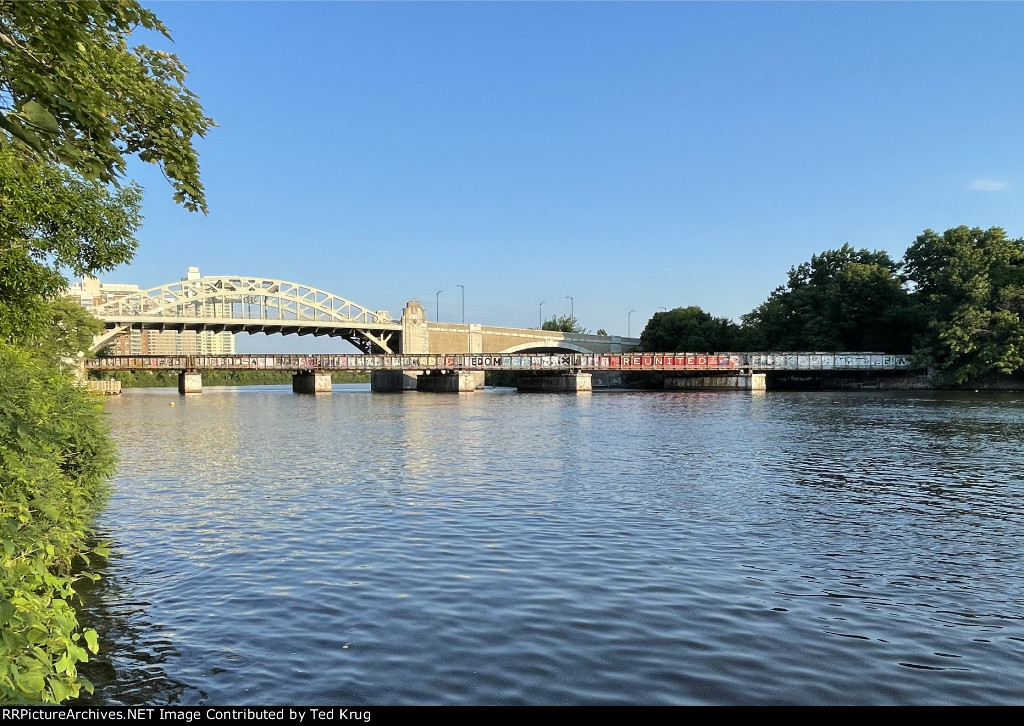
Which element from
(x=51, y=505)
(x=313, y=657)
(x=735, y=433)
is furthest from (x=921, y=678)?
(x=735, y=433)

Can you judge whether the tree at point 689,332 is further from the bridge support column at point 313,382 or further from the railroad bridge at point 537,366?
the bridge support column at point 313,382

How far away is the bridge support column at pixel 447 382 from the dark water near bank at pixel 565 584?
89.8 metres

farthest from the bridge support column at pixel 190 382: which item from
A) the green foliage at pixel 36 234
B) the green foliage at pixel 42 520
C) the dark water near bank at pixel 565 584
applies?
the green foliage at pixel 42 520

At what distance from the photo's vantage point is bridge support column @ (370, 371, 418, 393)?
129500mm

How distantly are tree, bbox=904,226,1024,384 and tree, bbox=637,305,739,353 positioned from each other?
30.7 metres

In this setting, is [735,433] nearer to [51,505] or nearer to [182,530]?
[182,530]

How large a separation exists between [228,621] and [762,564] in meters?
8.73

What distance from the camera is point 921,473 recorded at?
24.0 metres

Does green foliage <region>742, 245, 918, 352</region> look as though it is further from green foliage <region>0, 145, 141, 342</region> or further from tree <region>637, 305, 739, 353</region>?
green foliage <region>0, 145, 141, 342</region>

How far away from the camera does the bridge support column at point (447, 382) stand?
382 ft

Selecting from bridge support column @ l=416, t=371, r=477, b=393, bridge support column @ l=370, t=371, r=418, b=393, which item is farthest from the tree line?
bridge support column @ l=370, t=371, r=418, b=393

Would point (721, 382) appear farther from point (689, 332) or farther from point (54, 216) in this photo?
point (54, 216)

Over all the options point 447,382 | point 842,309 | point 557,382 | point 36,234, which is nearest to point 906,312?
point 842,309
